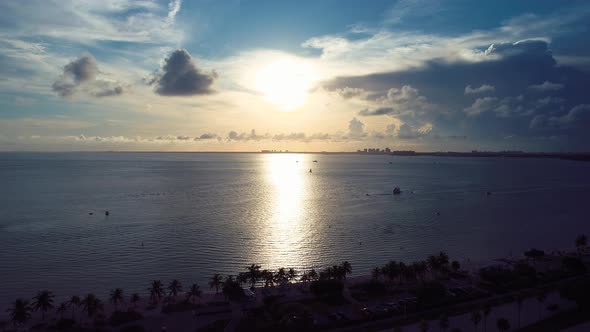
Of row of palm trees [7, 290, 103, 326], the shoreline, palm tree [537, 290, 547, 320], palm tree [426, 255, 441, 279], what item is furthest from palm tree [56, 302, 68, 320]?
palm tree [537, 290, 547, 320]

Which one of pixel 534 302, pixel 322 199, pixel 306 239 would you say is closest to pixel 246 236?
pixel 306 239

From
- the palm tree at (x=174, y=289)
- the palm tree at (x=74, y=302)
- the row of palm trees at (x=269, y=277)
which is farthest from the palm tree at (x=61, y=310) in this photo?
the row of palm trees at (x=269, y=277)

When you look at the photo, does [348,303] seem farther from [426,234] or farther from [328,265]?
[426,234]

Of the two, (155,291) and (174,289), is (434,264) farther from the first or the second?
(155,291)

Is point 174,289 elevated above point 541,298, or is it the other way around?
point 541,298

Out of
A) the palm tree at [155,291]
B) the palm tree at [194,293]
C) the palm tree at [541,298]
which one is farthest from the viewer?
the palm tree at [155,291]

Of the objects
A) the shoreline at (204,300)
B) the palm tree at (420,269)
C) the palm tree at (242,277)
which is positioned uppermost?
the palm tree at (420,269)

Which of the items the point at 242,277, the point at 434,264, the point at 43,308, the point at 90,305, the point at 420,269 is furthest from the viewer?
the point at 434,264

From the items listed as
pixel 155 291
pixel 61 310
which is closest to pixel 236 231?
pixel 155 291

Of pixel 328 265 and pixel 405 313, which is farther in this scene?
pixel 328 265

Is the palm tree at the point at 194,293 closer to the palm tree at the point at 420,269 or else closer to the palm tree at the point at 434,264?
the palm tree at the point at 420,269

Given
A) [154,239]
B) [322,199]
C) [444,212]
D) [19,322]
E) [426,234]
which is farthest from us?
[322,199]
